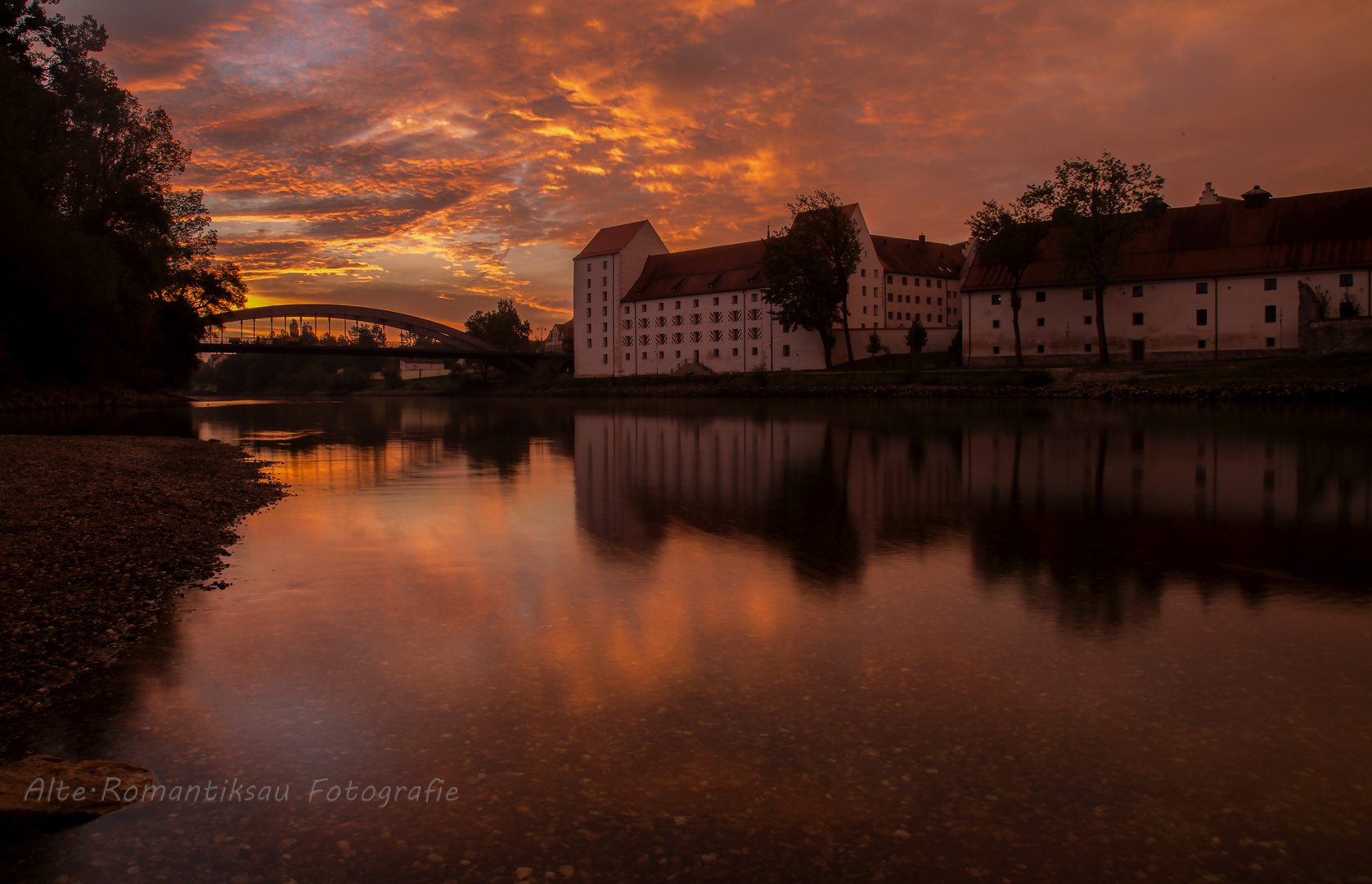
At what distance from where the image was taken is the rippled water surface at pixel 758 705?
A: 12.6 ft

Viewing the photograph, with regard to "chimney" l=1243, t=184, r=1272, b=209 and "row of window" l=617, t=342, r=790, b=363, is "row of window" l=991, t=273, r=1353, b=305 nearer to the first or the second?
"chimney" l=1243, t=184, r=1272, b=209

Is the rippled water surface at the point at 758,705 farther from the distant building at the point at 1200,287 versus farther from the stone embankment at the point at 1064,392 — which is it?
the distant building at the point at 1200,287

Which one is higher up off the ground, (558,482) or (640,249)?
(640,249)

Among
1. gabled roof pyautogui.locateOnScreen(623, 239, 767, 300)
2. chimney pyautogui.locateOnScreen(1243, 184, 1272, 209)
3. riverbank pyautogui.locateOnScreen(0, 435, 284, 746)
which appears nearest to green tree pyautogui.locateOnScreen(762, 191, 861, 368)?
gabled roof pyautogui.locateOnScreen(623, 239, 767, 300)

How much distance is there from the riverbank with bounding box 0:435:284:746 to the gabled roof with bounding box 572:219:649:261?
98.5 m

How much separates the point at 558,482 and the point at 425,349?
89.3 metres

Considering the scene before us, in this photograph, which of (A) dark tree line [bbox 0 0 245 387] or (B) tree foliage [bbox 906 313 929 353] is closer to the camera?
(A) dark tree line [bbox 0 0 245 387]

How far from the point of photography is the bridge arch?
106625mm

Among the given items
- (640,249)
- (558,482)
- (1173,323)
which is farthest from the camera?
(640,249)

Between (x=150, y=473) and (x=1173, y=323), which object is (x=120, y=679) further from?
(x=1173, y=323)

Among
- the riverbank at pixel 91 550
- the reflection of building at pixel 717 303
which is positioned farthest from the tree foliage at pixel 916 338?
the riverbank at pixel 91 550

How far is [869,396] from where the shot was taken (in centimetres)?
6469

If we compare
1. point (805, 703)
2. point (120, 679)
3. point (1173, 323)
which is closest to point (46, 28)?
point (120, 679)

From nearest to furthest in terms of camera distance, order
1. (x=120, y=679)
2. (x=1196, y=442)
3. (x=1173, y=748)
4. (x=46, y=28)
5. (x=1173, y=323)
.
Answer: (x=1173, y=748)
(x=120, y=679)
(x=1196, y=442)
(x=46, y=28)
(x=1173, y=323)
